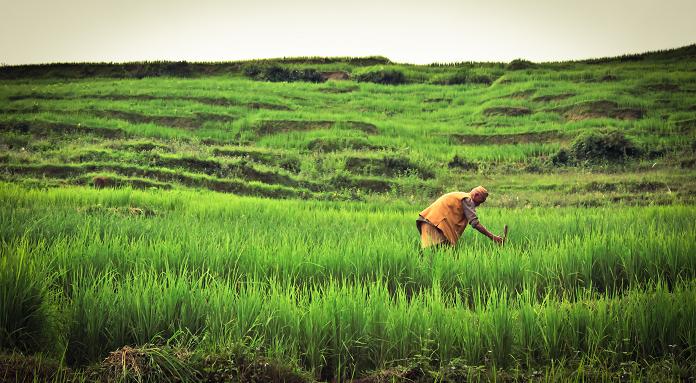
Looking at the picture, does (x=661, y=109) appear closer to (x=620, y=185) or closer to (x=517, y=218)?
(x=620, y=185)

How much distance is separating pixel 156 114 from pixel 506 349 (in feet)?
64.3

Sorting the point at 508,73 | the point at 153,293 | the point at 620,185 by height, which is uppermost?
the point at 508,73

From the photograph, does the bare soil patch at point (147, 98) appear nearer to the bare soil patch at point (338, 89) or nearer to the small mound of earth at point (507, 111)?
the bare soil patch at point (338, 89)

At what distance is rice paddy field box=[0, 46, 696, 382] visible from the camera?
12.2ft

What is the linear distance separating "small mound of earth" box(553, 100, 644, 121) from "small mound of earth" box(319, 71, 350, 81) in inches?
533

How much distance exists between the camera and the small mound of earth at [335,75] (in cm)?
3231

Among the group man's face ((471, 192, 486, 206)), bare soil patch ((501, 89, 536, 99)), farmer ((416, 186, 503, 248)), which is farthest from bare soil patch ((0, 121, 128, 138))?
bare soil patch ((501, 89, 536, 99))

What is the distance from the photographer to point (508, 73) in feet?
97.6

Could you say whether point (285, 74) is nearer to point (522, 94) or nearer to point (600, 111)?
point (522, 94)

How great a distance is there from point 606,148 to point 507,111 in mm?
6083

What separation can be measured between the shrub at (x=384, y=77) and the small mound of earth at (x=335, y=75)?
0.94m

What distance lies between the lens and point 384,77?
104 feet

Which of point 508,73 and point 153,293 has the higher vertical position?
point 508,73

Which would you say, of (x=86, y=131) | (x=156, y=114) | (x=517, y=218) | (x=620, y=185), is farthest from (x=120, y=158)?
(x=620, y=185)
